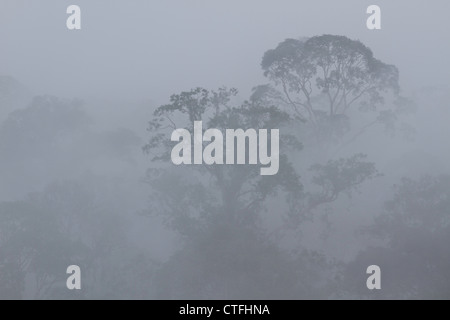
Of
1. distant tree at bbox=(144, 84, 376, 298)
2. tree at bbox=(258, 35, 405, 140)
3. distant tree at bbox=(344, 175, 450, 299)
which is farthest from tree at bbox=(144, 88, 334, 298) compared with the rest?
tree at bbox=(258, 35, 405, 140)

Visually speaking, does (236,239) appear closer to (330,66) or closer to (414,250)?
(414,250)

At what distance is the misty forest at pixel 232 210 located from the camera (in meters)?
17.8

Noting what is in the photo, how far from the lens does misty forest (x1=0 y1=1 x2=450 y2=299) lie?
17.8 metres

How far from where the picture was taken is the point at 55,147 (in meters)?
31.6

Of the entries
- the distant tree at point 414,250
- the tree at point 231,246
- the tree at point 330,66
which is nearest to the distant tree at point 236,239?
the tree at point 231,246

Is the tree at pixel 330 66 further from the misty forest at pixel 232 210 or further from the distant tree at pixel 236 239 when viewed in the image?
the distant tree at pixel 236 239

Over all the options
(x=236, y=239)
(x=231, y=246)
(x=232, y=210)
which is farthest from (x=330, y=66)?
(x=231, y=246)

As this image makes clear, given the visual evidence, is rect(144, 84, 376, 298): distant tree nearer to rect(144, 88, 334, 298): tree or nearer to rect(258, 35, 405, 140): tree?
rect(144, 88, 334, 298): tree

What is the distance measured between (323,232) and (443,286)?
6144 mm

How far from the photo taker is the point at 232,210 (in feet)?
65.2

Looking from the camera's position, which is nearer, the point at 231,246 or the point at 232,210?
the point at 231,246
